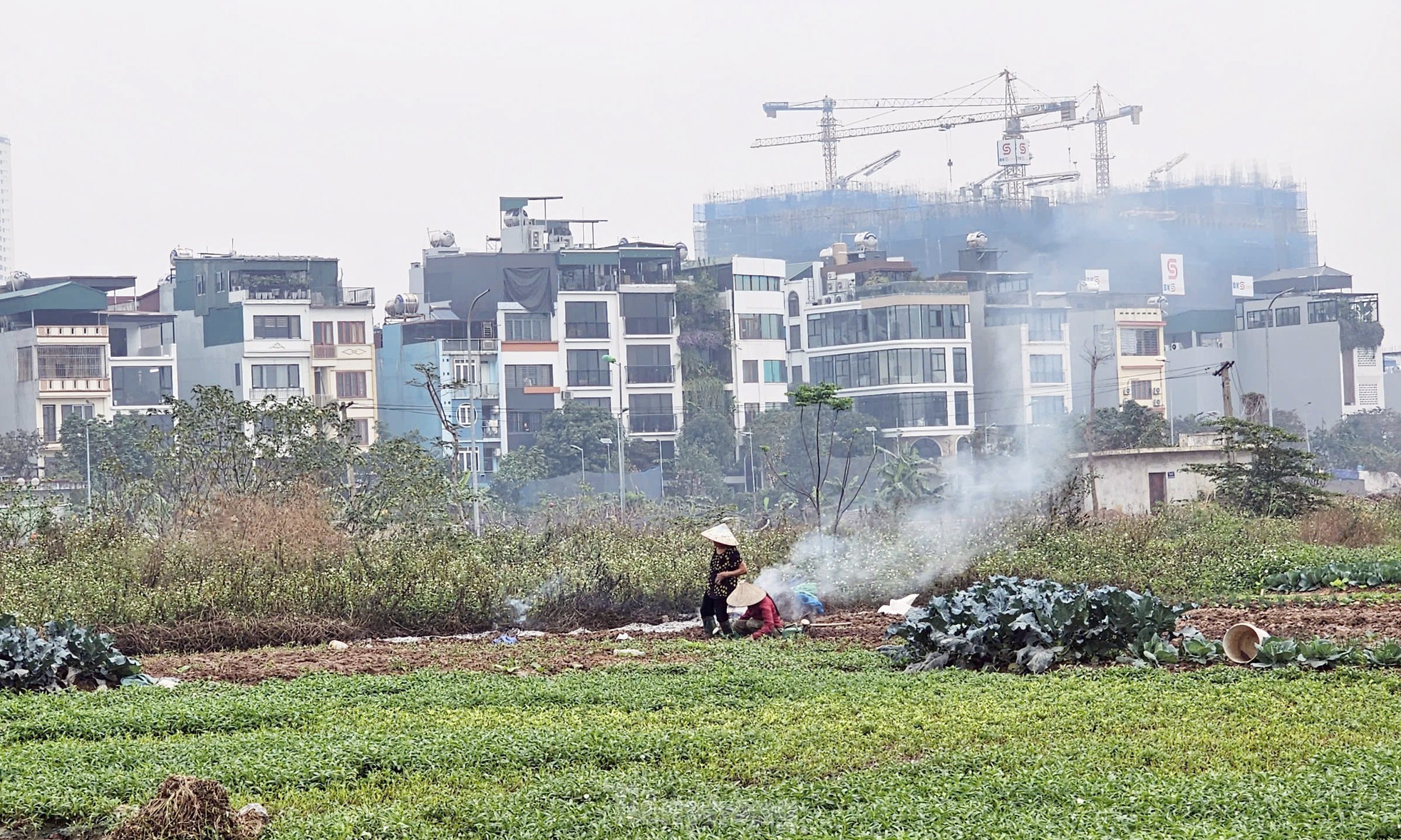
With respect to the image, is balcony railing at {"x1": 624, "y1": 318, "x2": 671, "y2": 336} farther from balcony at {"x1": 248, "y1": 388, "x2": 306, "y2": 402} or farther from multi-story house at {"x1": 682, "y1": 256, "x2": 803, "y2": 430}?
balcony at {"x1": 248, "y1": 388, "x2": 306, "y2": 402}

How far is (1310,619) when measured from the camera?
48.4 feet

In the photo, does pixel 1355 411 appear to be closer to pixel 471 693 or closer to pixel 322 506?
pixel 322 506

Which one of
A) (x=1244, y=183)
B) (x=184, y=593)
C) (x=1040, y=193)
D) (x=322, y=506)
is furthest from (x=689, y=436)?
(x=1244, y=183)

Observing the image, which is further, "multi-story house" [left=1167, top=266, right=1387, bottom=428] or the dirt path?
"multi-story house" [left=1167, top=266, right=1387, bottom=428]

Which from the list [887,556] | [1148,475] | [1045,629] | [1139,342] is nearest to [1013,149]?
[1139,342]

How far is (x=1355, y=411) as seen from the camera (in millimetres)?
103062

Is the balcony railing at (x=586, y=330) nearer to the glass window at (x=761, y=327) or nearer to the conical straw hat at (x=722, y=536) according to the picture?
the glass window at (x=761, y=327)

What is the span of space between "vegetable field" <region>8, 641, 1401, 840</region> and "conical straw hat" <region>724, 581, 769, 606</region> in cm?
327

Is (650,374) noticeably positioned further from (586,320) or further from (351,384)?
(351,384)

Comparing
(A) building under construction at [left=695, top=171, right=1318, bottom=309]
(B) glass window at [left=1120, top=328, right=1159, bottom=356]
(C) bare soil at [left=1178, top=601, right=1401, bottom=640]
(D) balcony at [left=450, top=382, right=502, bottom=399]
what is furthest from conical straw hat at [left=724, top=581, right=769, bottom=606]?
(A) building under construction at [left=695, top=171, right=1318, bottom=309]

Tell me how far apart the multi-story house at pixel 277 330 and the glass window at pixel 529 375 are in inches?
239

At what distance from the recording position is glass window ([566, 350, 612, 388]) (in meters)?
76.7

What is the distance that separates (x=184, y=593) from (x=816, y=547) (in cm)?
780

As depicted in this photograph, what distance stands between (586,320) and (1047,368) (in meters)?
26.9
